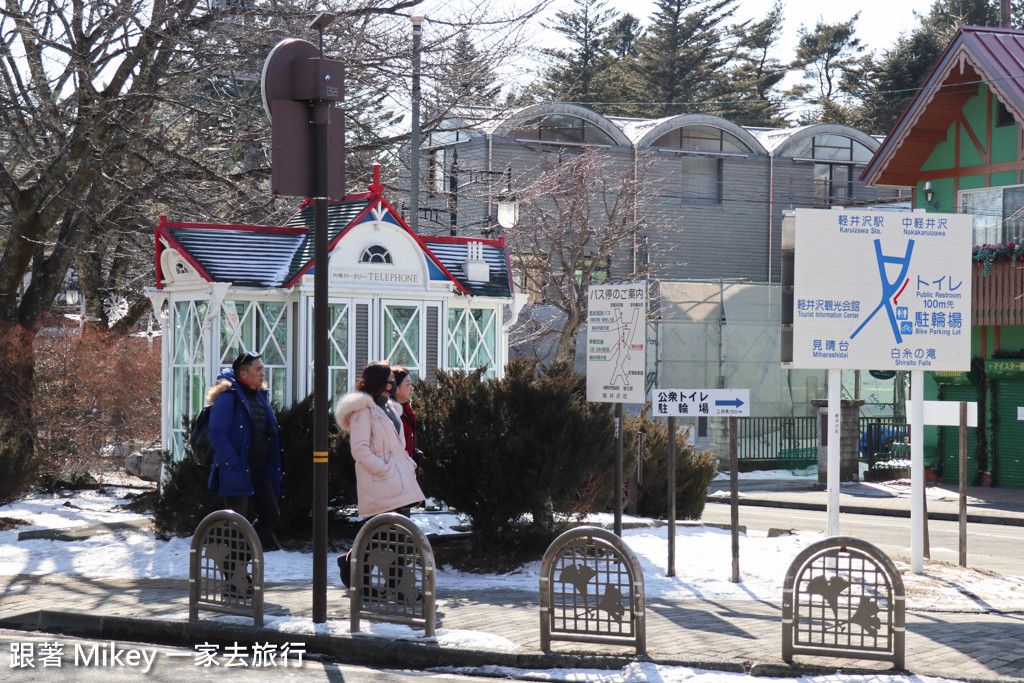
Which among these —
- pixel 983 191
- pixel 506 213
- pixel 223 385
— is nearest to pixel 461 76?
pixel 506 213

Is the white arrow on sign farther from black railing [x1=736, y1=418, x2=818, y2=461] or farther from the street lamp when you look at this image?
black railing [x1=736, y1=418, x2=818, y2=461]

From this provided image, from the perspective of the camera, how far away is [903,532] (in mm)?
17234

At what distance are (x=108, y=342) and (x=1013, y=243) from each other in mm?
18186

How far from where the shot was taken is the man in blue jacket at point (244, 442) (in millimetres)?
9289

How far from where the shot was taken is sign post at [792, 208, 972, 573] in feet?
36.1

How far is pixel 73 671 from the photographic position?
706 centimetres

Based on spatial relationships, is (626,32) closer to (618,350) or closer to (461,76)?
(461,76)

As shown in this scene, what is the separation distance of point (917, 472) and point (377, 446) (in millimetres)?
5501

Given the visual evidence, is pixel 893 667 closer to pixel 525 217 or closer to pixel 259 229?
pixel 259 229

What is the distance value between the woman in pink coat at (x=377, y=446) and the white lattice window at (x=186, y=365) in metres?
4.85

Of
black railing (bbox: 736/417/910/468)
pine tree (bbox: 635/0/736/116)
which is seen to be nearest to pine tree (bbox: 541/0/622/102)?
pine tree (bbox: 635/0/736/116)

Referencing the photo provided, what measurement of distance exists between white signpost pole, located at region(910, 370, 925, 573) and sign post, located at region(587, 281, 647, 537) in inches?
109

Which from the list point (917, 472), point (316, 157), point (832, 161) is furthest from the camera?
point (832, 161)

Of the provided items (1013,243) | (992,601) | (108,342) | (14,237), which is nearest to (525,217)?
(1013,243)
